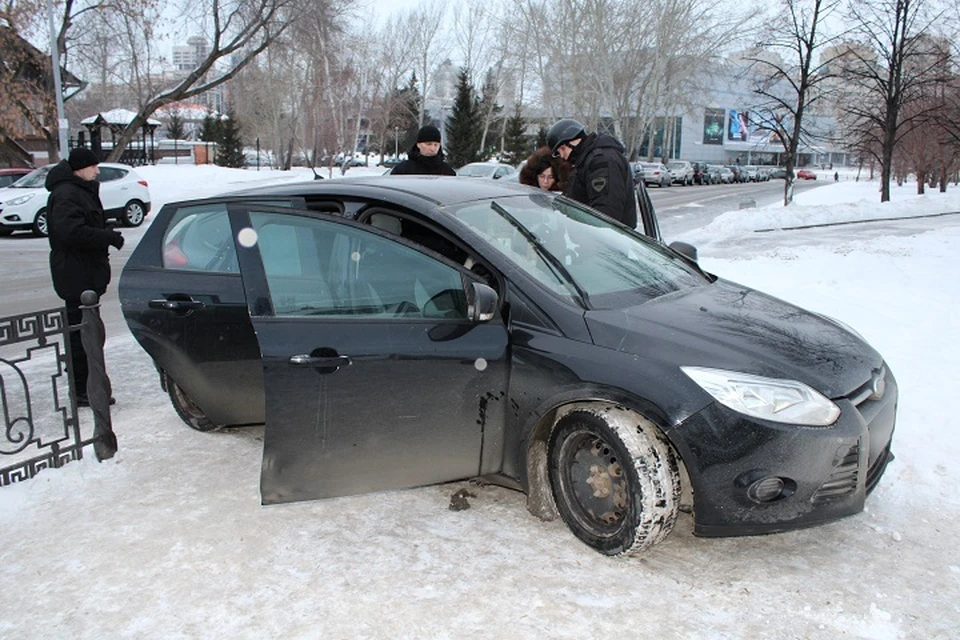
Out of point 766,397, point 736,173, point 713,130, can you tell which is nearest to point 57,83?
point 766,397

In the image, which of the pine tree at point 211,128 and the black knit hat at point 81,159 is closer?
the black knit hat at point 81,159

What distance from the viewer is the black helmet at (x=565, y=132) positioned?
5.90 metres

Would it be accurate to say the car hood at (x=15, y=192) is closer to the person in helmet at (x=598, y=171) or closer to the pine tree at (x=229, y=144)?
the person in helmet at (x=598, y=171)

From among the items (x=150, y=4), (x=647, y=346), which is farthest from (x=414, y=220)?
(x=150, y=4)

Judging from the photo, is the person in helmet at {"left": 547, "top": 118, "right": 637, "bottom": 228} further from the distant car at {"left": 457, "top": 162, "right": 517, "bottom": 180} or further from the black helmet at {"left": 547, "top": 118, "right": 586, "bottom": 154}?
the distant car at {"left": 457, "top": 162, "right": 517, "bottom": 180}

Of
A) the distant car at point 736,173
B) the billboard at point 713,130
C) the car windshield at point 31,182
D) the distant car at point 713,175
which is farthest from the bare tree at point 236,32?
the billboard at point 713,130

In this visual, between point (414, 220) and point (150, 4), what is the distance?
26.0 metres

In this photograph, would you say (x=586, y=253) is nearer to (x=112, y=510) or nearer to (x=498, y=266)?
(x=498, y=266)

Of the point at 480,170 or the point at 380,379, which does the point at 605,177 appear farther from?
the point at 480,170

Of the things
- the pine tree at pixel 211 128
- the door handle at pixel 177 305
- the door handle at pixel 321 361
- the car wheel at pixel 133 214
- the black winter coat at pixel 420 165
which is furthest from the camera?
the pine tree at pixel 211 128

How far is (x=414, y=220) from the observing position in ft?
11.7

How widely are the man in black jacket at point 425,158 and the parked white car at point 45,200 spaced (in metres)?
10.3

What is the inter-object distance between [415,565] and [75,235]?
3300mm

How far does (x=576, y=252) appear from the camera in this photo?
12.3 feet
